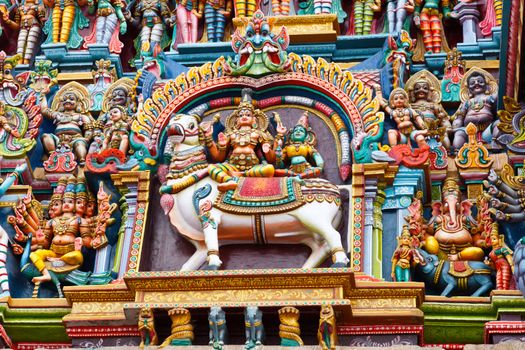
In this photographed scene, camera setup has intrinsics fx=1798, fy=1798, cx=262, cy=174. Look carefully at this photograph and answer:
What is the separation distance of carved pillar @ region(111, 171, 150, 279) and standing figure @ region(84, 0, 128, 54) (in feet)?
8.61

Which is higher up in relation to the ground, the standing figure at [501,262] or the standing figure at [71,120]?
the standing figure at [71,120]

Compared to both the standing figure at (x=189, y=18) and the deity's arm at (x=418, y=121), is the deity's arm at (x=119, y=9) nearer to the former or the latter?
the standing figure at (x=189, y=18)

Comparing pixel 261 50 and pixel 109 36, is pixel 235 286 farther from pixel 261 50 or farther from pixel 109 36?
pixel 109 36

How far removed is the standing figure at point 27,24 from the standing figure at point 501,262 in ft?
22.2

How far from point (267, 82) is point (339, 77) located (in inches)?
33.2

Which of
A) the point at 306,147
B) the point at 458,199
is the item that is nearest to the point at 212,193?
the point at 306,147

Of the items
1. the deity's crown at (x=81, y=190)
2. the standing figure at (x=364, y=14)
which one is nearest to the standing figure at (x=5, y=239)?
the deity's crown at (x=81, y=190)

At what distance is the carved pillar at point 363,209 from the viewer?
1938 cm

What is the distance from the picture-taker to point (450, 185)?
2008 centimetres

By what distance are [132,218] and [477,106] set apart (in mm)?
4216

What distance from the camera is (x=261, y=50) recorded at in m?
21.1

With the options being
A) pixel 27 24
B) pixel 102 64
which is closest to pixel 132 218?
pixel 102 64

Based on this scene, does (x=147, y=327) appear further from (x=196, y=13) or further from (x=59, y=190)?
(x=196, y=13)

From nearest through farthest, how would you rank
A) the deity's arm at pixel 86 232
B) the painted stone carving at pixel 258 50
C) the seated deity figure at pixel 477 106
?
the deity's arm at pixel 86 232 < the seated deity figure at pixel 477 106 < the painted stone carving at pixel 258 50
